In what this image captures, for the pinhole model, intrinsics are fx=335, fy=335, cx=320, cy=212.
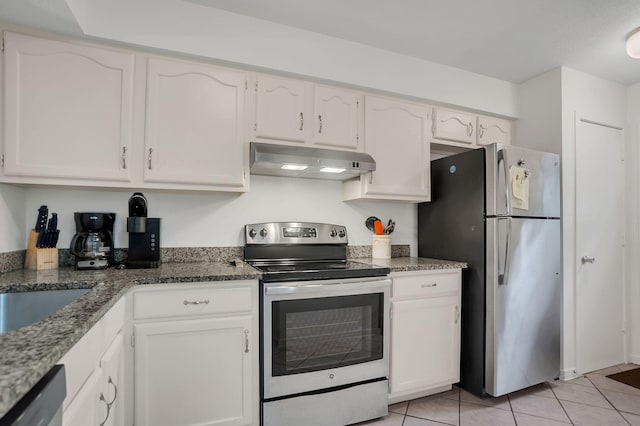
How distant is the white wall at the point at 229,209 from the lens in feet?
6.34

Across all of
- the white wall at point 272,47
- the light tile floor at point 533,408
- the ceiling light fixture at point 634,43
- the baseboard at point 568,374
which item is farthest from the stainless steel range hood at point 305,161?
the baseboard at point 568,374

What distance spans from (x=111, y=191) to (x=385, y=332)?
1840 millimetres

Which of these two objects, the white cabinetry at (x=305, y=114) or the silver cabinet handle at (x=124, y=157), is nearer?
the silver cabinet handle at (x=124, y=157)

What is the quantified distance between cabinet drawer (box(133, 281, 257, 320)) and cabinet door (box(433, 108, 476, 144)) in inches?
74.0

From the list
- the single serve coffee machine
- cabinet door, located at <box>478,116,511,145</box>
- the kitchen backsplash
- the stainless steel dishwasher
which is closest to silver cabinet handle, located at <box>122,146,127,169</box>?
the single serve coffee machine

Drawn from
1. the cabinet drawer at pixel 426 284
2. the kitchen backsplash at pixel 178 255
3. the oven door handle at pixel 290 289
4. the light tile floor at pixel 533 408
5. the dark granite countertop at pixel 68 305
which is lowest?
the light tile floor at pixel 533 408

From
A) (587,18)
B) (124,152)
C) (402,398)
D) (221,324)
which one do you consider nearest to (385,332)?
(402,398)

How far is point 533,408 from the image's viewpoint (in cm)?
212

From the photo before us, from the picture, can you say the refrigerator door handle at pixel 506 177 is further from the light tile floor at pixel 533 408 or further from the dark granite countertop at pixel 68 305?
the light tile floor at pixel 533 408

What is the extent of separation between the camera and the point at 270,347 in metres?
1.72

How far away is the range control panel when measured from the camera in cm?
224

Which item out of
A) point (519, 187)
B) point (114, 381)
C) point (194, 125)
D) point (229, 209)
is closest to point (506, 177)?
point (519, 187)

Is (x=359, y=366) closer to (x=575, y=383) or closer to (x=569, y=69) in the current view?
(x=575, y=383)

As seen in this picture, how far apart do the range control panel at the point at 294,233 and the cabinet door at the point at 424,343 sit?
25.8 inches
